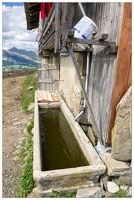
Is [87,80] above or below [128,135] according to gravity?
above

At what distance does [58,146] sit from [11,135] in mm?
1984

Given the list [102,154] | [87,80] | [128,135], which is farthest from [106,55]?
[102,154]

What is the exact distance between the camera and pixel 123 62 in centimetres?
223

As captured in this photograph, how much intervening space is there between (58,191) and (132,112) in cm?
156

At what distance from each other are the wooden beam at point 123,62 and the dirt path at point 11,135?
7.51 feet

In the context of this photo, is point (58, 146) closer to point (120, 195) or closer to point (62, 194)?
point (62, 194)

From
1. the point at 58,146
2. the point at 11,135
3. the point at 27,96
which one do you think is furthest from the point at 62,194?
the point at 27,96

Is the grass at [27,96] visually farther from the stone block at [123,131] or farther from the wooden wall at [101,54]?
the stone block at [123,131]

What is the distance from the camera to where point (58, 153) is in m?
3.57

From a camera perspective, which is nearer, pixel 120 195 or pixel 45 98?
pixel 120 195

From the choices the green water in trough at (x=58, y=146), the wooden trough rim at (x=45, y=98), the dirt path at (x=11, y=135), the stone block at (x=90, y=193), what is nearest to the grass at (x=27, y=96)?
the dirt path at (x=11, y=135)

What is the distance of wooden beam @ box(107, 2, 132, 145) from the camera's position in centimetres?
209

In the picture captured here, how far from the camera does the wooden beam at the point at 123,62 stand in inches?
82.2

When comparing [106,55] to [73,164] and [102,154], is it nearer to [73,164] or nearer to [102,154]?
[102,154]
